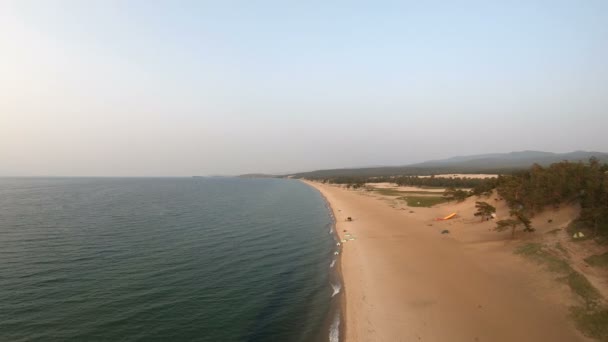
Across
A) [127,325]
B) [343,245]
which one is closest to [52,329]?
[127,325]

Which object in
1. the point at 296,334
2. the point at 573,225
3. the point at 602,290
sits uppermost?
the point at 573,225

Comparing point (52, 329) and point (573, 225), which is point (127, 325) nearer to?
point (52, 329)

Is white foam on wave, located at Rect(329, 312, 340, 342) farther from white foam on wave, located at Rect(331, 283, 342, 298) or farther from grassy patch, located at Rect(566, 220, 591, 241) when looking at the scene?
grassy patch, located at Rect(566, 220, 591, 241)

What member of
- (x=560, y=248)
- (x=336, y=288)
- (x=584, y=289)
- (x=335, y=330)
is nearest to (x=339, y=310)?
(x=335, y=330)

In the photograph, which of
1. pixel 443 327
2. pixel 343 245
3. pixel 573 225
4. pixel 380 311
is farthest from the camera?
pixel 343 245

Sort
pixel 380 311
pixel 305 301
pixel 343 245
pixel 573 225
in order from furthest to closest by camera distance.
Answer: pixel 343 245, pixel 573 225, pixel 305 301, pixel 380 311

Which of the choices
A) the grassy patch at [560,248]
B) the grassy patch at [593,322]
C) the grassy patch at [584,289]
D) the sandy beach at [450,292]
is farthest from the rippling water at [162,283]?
the grassy patch at [560,248]

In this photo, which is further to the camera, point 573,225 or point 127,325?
point 573,225
